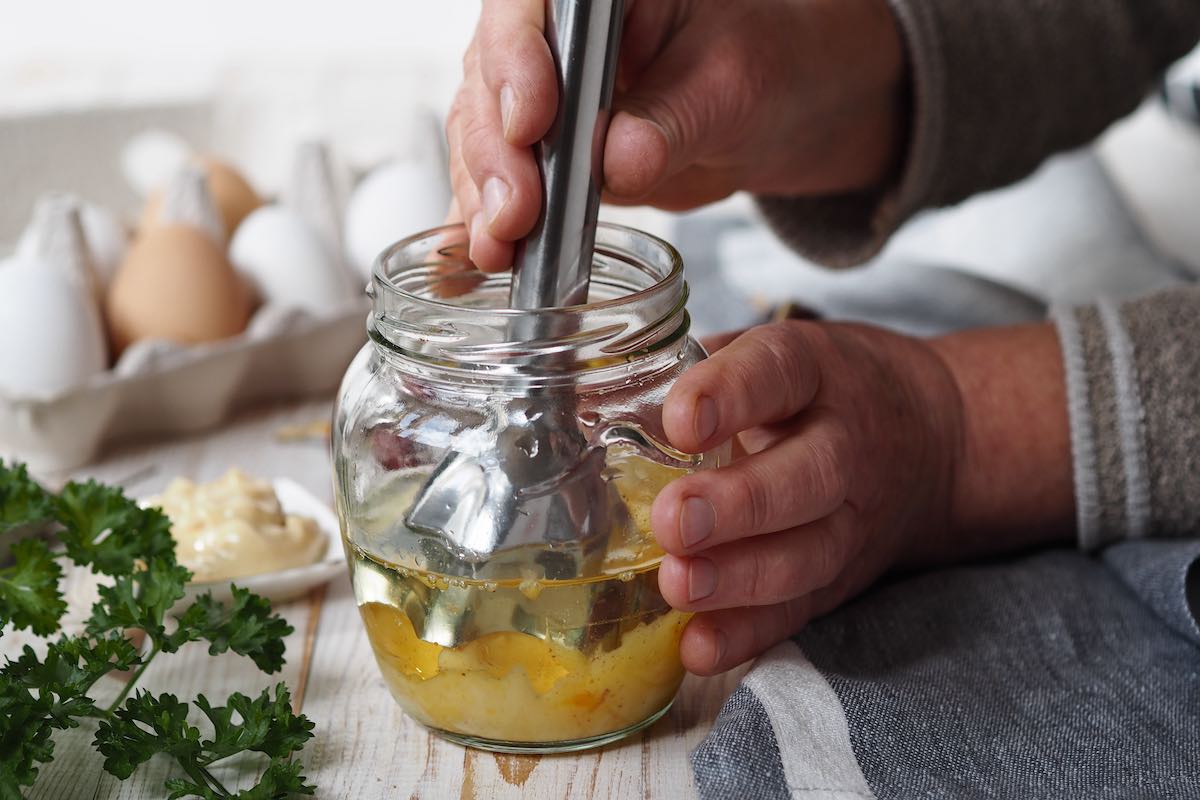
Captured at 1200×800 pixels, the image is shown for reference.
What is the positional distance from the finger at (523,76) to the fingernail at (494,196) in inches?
0.7

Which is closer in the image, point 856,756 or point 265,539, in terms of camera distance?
point 856,756

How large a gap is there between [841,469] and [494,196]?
190mm

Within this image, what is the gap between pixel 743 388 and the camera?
0.51 metres

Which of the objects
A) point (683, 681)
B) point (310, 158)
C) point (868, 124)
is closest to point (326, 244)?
point (310, 158)

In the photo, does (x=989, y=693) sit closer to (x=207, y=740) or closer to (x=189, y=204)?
(x=207, y=740)

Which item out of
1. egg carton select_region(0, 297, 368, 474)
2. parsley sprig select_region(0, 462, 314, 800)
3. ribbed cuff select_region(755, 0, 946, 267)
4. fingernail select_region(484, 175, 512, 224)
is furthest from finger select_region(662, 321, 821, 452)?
egg carton select_region(0, 297, 368, 474)

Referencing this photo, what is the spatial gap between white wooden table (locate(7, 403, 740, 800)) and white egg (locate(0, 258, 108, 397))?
0.70ft

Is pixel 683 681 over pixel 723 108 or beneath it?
beneath

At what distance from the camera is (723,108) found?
63cm

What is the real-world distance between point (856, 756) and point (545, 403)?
0.19 meters

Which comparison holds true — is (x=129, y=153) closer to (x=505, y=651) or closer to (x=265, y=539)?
(x=265, y=539)

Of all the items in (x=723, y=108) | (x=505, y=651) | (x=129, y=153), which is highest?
(x=723, y=108)

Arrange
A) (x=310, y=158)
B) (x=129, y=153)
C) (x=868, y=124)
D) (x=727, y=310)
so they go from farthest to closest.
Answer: (x=129, y=153) → (x=310, y=158) → (x=727, y=310) → (x=868, y=124)

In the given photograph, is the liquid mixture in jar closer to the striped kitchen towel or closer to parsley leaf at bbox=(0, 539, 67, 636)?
the striped kitchen towel
